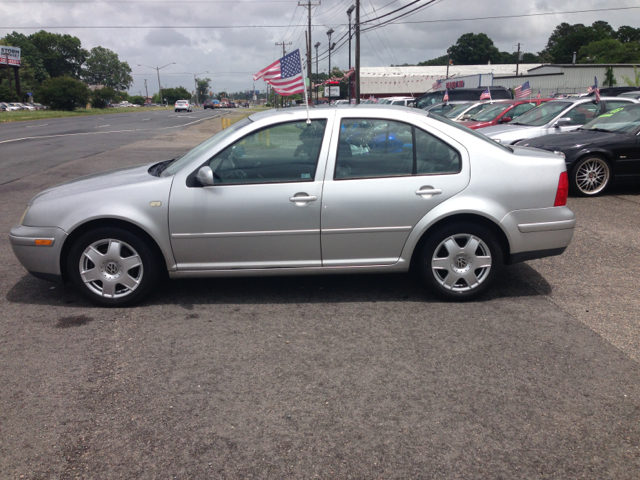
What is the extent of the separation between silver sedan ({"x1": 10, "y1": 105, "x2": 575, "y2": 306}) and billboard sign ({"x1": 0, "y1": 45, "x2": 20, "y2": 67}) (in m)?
76.0

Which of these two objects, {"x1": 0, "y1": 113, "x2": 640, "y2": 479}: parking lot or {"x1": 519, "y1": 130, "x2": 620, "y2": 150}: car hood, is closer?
{"x1": 0, "y1": 113, "x2": 640, "y2": 479}: parking lot

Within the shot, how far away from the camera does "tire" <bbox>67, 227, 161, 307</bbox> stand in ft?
14.5

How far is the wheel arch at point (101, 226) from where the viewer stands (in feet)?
14.5

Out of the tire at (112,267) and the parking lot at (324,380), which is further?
the tire at (112,267)

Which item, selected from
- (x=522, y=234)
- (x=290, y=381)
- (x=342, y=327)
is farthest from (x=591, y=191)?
(x=290, y=381)

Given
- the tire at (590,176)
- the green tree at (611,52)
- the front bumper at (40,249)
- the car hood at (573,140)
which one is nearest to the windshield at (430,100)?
the car hood at (573,140)

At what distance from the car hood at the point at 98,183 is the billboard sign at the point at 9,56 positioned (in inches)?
2971

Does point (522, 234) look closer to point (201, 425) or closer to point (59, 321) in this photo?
point (201, 425)

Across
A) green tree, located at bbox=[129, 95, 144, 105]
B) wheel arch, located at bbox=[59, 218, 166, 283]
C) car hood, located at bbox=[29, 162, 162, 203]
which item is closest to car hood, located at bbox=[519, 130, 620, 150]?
car hood, located at bbox=[29, 162, 162, 203]

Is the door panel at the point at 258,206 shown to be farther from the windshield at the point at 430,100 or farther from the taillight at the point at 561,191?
the windshield at the point at 430,100

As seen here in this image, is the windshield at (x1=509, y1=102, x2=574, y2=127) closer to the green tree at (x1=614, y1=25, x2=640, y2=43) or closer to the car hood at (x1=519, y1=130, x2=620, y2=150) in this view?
the car hood at (x1=519, y1=130, x2=620, y2=150)

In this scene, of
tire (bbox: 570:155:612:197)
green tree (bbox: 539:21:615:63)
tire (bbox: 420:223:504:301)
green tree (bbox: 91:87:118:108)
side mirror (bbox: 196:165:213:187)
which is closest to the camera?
side mirror (bbox: 196:165:213:187)

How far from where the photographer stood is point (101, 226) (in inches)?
175

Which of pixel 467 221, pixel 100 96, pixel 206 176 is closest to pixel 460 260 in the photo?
pixel 467 221
